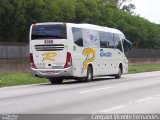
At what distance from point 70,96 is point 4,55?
2109cm

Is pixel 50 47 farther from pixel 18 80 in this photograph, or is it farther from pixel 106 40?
pixel 106 40

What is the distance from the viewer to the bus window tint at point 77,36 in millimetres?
29808

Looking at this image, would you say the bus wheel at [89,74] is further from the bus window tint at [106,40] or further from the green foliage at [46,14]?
the green foliage at [46,14]

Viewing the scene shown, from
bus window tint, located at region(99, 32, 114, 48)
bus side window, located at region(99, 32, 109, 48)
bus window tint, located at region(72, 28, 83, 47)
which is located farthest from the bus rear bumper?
bus window tint, located at region(99, 32, 114, 48)

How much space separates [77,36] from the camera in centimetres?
3011

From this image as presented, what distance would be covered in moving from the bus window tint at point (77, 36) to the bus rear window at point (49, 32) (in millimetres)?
757

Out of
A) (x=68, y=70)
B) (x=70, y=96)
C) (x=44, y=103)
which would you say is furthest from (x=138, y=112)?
Answer: (x=68, y=70)

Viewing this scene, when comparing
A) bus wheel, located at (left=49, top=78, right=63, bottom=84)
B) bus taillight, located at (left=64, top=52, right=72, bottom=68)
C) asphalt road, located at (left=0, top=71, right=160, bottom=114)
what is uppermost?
bus taillight, located at (left=64, top=52, right=72, bottom=68)

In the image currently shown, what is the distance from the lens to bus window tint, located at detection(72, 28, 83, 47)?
2981 centimetres

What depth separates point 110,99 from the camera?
1900 cm

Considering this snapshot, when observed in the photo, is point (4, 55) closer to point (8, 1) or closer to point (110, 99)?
point (8, 1)

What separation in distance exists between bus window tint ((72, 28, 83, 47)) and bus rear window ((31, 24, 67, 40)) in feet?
2.48

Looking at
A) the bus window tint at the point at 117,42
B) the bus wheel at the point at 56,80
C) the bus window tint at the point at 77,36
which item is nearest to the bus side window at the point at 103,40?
the bus window tint at the point at 117,42

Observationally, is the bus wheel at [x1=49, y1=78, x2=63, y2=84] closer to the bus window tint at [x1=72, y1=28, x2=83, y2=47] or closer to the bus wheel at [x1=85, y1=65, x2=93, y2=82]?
the bus wheel at [x1=85, y1=65, x2=93, y2=82]
